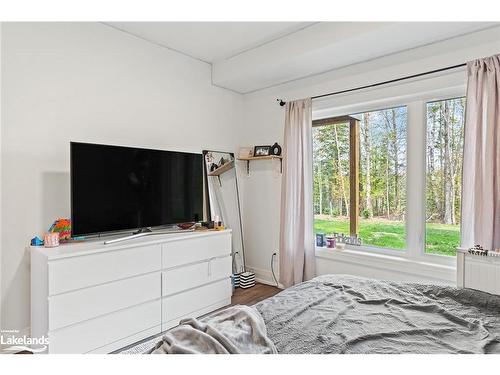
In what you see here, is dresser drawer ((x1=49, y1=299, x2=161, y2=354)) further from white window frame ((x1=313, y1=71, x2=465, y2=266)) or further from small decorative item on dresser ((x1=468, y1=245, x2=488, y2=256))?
small decorative item on dresser ((x1=468, y1=245, x2=488, y2=256))

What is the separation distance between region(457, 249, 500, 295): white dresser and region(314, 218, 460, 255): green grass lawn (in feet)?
1.42

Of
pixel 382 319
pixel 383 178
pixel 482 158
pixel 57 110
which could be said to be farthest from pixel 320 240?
pixel 57 110

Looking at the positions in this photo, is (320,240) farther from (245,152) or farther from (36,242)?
(36,242)

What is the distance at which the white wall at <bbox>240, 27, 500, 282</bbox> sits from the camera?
253 cm

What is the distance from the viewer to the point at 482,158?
2326 millimetres

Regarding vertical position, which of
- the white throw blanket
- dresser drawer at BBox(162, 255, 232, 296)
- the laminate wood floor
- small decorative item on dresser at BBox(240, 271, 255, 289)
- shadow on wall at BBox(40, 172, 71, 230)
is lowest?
the laminate wood floor

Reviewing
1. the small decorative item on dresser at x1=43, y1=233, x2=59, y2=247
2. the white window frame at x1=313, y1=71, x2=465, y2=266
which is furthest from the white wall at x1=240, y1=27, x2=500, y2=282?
the small decorative item on dresser at x1=43, y1=233, x2=59, y2=247

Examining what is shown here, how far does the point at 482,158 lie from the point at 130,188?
9.31 ft

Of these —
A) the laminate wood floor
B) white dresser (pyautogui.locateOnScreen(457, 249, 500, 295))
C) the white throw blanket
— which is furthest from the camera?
the laminate wood floor

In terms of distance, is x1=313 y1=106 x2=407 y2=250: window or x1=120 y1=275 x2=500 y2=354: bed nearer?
x1=120 y1=275 x2=500 y2=354: bed

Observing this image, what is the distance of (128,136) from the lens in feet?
9.58

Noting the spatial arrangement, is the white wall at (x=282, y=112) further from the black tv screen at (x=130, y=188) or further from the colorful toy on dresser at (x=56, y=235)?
the colorful toy on dresser at (x=56, y=235)
